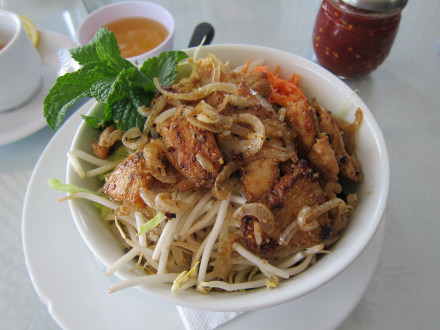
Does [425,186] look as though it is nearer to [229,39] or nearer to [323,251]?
[323,251]

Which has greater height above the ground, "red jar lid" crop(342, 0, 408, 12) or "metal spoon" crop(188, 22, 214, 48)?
"red jar lid" crop(342, 0, 408, 12)

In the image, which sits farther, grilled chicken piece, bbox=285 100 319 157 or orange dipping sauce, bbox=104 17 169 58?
orange dipping sauce, bbox=104 17 169 58

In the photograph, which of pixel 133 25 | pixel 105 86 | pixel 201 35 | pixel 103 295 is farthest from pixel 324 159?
pixel 133 25

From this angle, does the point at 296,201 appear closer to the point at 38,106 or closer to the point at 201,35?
the point at 201,35

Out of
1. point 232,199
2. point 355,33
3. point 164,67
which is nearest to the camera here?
point 232,199

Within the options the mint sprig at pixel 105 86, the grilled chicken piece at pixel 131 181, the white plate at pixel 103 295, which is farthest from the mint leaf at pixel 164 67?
the white plate at pixel 103 295

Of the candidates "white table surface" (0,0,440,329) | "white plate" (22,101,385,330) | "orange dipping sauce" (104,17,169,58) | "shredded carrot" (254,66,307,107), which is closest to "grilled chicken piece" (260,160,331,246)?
"white plate" (22,101,385,330)

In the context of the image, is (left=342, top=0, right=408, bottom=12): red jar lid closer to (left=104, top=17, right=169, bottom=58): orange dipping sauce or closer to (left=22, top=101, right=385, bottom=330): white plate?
(left=22, top=101, right=385, bottom=330): white plate
